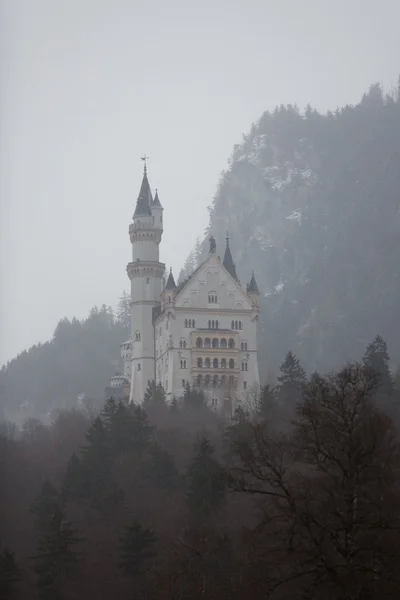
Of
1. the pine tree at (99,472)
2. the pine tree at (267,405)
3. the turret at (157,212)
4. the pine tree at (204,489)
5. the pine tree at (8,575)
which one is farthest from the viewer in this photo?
the turret at (157,212)

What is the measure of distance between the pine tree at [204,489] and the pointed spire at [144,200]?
51.2 meters

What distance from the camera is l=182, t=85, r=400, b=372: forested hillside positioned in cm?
15050

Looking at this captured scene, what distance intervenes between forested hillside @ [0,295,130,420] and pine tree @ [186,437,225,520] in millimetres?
89321

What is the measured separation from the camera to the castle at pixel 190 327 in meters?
104

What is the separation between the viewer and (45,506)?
2437 inches

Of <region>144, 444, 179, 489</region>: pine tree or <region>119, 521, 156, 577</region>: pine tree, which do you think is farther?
<region>144, 444, 179, 489</region>: pine tree

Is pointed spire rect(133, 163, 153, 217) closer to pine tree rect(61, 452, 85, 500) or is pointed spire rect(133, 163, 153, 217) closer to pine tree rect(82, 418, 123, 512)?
pine tree rect(82, 418, 123, 512)

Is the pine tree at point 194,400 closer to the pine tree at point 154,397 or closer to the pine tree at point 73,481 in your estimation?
the pine tree at point 154,397

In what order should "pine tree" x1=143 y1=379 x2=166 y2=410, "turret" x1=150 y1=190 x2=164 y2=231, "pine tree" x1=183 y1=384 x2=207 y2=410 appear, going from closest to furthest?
"pine tree" x1=143 y1=379 x2=166 y2=410 → "pine tree" x1=183 y1=384 x2=207 y2=410 → "turret" x1=150 y1=190 x2=164 y2=231

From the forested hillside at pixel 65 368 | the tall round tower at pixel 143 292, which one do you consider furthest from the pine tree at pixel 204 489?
the forested hillside at pixel 65 368

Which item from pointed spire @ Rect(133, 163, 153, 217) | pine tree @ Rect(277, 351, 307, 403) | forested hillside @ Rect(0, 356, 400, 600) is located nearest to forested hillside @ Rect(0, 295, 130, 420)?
pointed spire @ Rect(133, 163, 153, 217)

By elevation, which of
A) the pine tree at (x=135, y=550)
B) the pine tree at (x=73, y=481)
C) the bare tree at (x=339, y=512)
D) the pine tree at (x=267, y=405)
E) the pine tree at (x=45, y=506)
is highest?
the pine tree at (x=267, y=405)

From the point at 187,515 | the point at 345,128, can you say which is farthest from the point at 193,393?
the point at 345,128

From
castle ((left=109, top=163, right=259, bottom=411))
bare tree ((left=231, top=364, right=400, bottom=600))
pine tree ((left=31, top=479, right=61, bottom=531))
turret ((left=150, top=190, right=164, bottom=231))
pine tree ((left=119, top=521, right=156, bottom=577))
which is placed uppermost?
turret ((left=150, top=190, right=164, bottom=231))
